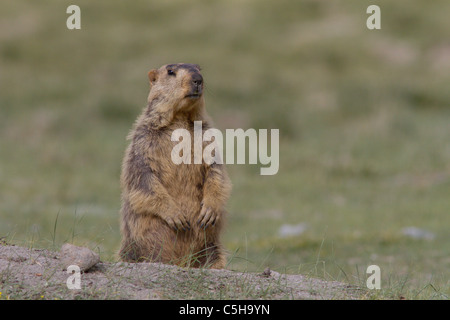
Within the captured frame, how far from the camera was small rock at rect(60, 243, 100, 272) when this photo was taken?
17.8 feet

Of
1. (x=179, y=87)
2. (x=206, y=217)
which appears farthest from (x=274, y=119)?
(x=206, y=217)

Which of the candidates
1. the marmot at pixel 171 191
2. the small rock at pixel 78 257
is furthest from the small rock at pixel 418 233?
the small rock at pixel 78 257

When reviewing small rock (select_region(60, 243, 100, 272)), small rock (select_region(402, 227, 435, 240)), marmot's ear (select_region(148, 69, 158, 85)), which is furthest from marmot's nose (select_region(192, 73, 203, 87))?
small rock (select_region(402, 227, 435, 240))

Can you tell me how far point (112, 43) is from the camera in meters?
26.8

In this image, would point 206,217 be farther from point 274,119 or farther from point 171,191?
point 274,119

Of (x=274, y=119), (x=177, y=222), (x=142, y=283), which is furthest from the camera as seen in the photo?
(x=274, y=119)

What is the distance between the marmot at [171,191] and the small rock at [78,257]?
82cm

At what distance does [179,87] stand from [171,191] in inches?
36.2

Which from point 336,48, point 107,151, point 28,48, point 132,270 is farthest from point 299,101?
point 132,270

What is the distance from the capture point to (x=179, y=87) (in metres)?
6.54

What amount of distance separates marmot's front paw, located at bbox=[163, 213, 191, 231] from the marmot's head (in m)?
0.96

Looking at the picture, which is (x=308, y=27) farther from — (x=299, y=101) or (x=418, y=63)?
(x=299, y=101)
